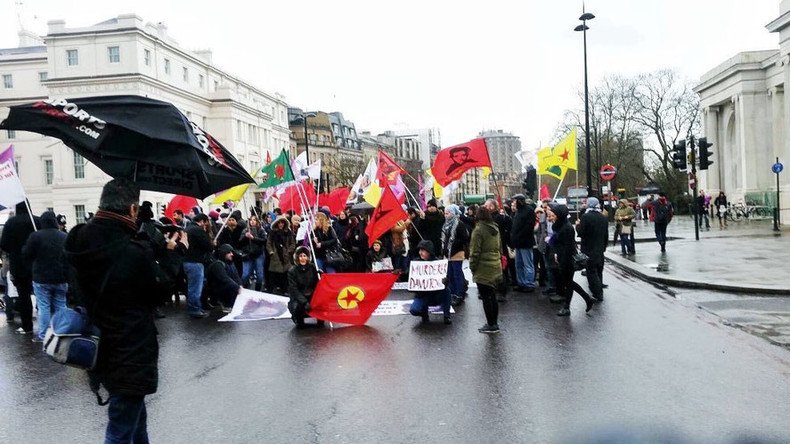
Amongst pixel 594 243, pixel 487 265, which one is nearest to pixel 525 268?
pixel 594 243

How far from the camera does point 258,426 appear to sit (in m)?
5.93

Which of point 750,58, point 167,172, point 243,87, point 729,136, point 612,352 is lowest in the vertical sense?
point 612,352

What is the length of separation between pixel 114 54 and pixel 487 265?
201 ft

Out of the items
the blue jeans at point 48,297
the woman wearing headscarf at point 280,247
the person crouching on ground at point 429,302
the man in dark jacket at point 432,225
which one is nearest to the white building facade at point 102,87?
the woman wearing headscarf at point 280,247

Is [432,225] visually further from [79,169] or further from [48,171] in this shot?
[48,171]

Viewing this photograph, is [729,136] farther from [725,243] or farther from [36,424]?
[36,424]

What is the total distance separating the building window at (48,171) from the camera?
228ft

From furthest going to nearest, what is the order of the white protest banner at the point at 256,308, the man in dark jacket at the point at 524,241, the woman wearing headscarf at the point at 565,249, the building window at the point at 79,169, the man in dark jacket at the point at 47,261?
the building window at the point at 79,169 → the man in dark jacket at the point at 524,241 → the white protest banner at the point at 256,308 → the woman wearing headscarf at the point at 565,249 → the man in dark jacket at the point at 47,261

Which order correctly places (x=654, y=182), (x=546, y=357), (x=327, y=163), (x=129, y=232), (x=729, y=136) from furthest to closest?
(x=327, y=163)
(x=654, y=182)
(x=729, y=136)
(x=546, y=357)
(x=129, y=232)

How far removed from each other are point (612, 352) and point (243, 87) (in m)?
82.3

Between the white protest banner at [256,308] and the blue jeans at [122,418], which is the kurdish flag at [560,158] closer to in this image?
the white protest banner at [256,308]

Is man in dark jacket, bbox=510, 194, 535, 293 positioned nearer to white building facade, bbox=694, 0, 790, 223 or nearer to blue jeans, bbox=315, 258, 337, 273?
blue jeans, bbox=315, 258, 337, 273

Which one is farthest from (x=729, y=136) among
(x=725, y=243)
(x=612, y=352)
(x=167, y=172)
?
(x=167, y=172)

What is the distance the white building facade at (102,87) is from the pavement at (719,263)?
136 feet
